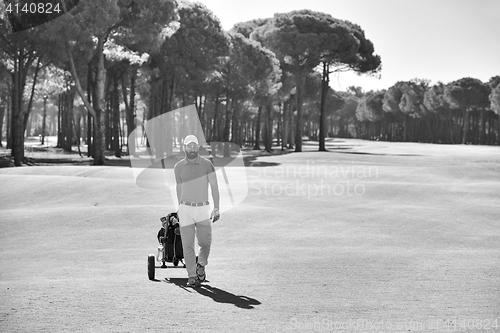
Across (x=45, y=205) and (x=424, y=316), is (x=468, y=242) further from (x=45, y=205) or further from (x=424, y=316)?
(x=45, y=205)

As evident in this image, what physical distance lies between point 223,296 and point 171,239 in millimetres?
1249

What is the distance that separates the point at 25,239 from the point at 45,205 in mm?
6964

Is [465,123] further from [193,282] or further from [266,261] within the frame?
[193,282]

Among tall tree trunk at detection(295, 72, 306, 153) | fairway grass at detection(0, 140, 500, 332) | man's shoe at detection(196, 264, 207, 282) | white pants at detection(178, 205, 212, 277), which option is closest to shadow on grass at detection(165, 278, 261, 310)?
fairway grass at detection(0, 140, 500, 332)

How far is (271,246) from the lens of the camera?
50.5 ft

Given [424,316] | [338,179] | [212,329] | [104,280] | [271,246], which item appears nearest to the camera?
[212,329]

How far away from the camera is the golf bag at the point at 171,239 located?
967 centimetres

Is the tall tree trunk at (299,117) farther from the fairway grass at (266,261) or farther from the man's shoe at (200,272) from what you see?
the man's shoe at (200,272)

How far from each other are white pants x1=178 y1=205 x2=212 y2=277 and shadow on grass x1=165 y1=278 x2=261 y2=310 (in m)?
0.30

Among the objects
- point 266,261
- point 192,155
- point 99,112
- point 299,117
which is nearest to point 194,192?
point 192,155

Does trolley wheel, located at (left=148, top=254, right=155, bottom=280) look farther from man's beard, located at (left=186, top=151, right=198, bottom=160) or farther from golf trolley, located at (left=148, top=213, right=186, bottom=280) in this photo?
man's beard, located at (left=186, top=151, right=198, bottom=160)

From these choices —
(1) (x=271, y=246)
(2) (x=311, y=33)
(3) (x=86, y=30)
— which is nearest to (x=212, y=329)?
(1) (x=271, y=246)

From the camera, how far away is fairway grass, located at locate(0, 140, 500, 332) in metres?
7.88

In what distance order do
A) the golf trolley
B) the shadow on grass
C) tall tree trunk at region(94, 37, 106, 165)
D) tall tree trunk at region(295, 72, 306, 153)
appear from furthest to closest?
1. tall tree trunk at region(295, 72, 306, 153)
2. tall tree trunk at region(94, 37, 106, 165)
3. the golf trolley
4. the shadow on grass
